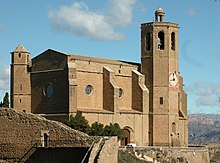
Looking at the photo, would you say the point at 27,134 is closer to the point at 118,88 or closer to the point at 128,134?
the point at 118,88

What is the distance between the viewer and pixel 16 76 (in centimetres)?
5681

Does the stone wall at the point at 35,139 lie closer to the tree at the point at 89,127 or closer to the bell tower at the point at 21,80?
the tree at the point at 89,127

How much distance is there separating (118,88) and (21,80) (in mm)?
9005

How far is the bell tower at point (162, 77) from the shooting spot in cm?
5844

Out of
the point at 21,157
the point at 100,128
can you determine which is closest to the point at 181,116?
the point at 100,128

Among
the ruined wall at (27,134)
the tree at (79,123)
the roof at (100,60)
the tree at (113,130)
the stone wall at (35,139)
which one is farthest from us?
the roof at (100,60)

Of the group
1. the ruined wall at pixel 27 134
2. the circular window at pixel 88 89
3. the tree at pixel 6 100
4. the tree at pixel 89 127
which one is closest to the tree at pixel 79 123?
the tree at pixel 89 127

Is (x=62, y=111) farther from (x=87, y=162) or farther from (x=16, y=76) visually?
(x=87, y=162)

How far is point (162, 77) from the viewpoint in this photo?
5884cm

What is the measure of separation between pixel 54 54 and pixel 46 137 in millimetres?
33297

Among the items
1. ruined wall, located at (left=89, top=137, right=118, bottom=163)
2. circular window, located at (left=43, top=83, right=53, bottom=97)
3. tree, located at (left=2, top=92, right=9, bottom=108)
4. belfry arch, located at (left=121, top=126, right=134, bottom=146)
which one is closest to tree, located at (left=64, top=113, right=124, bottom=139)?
belfry arch, located at (left=121, top=126, right=134, bottom=146)

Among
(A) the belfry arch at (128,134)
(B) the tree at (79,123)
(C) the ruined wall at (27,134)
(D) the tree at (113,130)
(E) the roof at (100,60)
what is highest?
(E) the roof at (100,60)

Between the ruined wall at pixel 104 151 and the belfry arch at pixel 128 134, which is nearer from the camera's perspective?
the ruined wall at pixel 104 151

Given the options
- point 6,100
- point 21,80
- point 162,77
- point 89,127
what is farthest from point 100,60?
point 6,100
